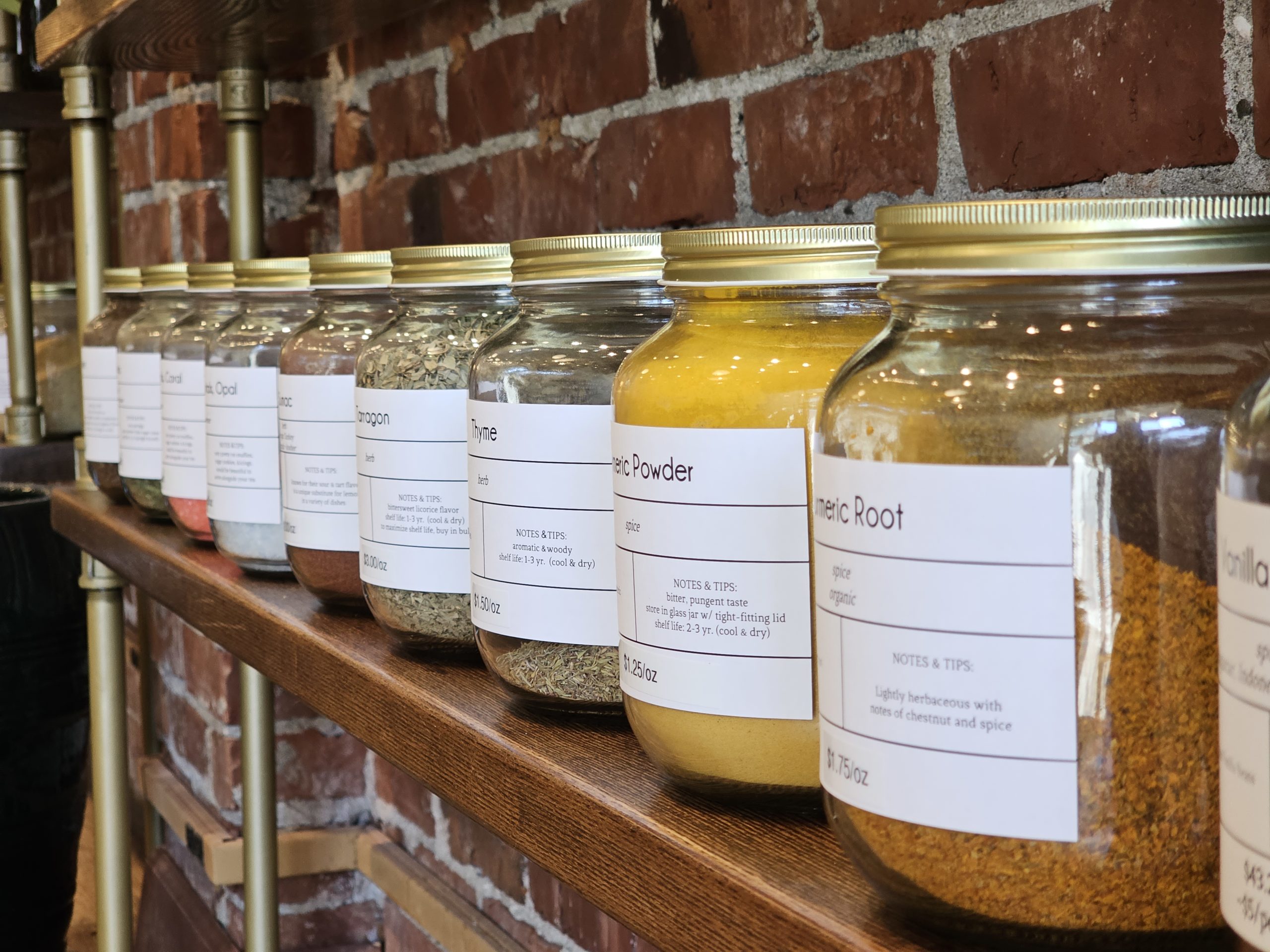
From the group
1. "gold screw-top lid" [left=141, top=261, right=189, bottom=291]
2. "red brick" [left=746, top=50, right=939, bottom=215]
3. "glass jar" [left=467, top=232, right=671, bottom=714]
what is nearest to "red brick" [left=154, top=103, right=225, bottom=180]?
"gold screw-top lid" [left=141, top=261, right=189, bottom=291]

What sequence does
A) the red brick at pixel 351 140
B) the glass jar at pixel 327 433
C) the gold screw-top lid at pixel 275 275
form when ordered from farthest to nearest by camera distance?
the red brick at pixel 351 140 → the gold screw-top lid at pixel 275 275 → the glass jar at pixel 327 433

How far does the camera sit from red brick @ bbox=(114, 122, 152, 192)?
1.47 metres

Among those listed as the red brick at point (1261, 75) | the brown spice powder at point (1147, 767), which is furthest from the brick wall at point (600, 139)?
the brown spice powder at point (1147, 767)

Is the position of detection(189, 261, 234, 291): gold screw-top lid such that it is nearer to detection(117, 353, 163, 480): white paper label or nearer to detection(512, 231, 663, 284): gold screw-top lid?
detection(117, 353, 163, 480): white paper label

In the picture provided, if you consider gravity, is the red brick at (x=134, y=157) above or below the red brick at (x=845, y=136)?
above

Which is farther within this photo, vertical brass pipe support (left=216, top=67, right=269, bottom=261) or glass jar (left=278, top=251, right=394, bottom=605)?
vertical brass pipe support (left=216, top=67, right=269, bottom=261)

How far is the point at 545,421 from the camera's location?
0.49 m

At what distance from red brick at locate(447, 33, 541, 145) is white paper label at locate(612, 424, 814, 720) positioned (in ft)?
1.84

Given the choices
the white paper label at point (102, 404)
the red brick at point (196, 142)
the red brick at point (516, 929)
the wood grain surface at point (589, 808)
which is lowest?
the red brick at point (516, 929)

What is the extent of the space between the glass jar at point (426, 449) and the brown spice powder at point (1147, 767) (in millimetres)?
326

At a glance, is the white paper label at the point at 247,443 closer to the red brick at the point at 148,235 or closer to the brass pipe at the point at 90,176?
the brass pipe at the point at 90,176

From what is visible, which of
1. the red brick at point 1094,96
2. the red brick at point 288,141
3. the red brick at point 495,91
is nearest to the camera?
the red brick at point 1094,96

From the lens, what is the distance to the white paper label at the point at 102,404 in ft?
3.49

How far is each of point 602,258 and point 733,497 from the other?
14cm
